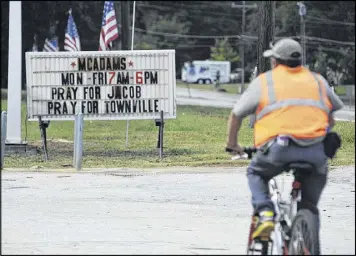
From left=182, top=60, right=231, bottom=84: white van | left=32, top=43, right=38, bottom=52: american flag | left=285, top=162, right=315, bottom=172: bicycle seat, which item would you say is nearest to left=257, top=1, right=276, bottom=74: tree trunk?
left=285, top=162, right=315, bottom=172: bicycle seat

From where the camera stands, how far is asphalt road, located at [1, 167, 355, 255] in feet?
34.2

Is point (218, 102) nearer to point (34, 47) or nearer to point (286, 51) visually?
point (34, 47)

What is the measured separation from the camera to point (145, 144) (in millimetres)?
25578

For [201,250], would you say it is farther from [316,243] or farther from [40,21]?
[40,21]

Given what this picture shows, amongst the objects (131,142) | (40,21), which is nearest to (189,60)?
(40,21)

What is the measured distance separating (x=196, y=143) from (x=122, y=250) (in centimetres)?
1568

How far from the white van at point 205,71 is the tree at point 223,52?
3.69 meters

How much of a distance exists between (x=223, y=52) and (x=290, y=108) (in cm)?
10795

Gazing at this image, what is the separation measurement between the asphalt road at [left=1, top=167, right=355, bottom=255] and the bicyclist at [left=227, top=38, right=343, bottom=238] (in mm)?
1193

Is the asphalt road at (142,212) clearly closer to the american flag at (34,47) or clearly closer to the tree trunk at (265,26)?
the tree trunk at (265,26)

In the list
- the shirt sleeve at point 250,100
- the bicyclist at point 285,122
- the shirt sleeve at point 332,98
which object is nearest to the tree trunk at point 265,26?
the shirt sleeve at point 332,98

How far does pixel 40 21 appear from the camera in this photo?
61.2m

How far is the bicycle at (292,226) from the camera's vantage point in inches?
306

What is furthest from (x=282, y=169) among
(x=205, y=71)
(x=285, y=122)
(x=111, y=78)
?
(x=205, y=71)
